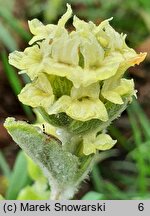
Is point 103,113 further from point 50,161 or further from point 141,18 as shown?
point 141,18

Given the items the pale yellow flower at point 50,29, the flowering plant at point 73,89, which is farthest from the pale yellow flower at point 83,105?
the pale yellow flower at point 50,29

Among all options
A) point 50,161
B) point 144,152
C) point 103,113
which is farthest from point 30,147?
point 144,152

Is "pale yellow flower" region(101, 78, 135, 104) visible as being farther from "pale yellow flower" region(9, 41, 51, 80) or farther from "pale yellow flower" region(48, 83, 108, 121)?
"pale yellow flower" region(9, 41, 51, 80)

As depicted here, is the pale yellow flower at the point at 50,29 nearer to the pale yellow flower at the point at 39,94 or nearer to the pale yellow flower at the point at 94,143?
the pale yellow flower at the point at 39,94

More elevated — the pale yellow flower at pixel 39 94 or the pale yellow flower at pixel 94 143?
the pale yellow flower at pixel 39 94

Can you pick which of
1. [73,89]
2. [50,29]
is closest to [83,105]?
[73,89]

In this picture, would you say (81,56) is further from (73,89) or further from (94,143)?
(94,143)

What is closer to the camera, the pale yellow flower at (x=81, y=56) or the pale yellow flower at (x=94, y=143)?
the pale yellow flower at (x=81, y=56)

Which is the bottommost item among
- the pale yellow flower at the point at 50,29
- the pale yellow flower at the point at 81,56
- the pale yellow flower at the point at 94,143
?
the pale yellow flower at the point at 94,143
